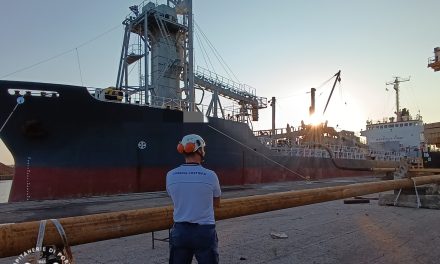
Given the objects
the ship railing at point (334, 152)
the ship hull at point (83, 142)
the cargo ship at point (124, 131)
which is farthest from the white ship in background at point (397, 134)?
the ship hull at point (83, 142)

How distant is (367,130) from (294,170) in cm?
2151

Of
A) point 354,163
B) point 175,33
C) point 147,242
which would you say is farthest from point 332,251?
point 354,163

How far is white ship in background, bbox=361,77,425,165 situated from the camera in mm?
40312

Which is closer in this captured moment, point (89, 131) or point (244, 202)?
point (244, 202)

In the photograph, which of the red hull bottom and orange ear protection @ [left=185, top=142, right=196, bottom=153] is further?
the red hull bottom

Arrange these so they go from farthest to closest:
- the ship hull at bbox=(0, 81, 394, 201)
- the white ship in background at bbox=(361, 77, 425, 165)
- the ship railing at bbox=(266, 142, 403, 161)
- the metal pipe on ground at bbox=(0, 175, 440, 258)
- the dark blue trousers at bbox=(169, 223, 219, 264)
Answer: the white ship in background at bbox=(361, 77, 425, 165), the ship railing at bbox=(266, 142, 403, 161), the ship hull at bbox=(0, 81, 394, 201), the dark blue trousers at bbox=(169, 223, 219, 264), the metal pipe on ground at bbox=(0, 175, 440, 258)

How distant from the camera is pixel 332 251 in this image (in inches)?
230

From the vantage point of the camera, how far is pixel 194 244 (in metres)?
3.08

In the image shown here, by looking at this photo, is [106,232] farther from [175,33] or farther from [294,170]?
[294,170]

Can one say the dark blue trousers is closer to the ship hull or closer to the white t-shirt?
the white t-shirt

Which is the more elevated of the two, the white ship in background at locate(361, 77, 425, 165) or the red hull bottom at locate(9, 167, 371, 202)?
the white ship in background at locate(361, 77, 425, 165)

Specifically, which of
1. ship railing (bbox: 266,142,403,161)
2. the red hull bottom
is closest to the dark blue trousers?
the red hull bottom

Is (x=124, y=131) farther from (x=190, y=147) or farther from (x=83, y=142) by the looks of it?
(x=190, y=147)

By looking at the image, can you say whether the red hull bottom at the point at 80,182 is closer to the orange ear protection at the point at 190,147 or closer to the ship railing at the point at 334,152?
the ship railing at the point at 334,152
